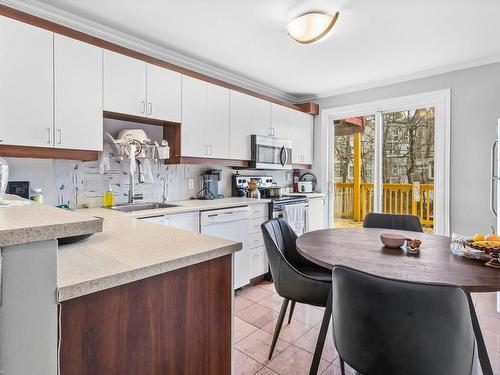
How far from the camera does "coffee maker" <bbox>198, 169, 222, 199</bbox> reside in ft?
10.9

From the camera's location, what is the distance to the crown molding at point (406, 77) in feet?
10.2

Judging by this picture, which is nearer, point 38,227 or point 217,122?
point 38,227

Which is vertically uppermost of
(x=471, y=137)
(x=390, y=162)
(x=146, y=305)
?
(x=471, y=137)

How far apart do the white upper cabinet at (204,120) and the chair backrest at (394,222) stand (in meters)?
1.62

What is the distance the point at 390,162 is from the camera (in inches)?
155

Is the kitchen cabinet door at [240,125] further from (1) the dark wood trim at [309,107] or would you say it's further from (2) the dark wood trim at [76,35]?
(1) the dark wood trim at [309,107]

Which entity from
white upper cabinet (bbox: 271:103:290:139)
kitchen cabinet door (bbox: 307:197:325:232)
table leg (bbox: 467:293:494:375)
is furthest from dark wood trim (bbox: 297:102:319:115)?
table leg (bbox: 467:293:494:375)

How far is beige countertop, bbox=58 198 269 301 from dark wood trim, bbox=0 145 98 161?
0.97m

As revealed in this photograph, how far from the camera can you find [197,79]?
2941 millimetres

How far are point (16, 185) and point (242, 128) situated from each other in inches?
85.7

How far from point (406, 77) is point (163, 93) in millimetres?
2933

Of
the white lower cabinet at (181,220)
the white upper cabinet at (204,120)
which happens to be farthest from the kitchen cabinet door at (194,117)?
the white lower cabinet at (181,220)

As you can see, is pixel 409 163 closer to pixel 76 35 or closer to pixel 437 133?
pixel 437 133

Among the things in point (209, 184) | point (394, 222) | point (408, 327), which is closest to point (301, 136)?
point (209, 184)
